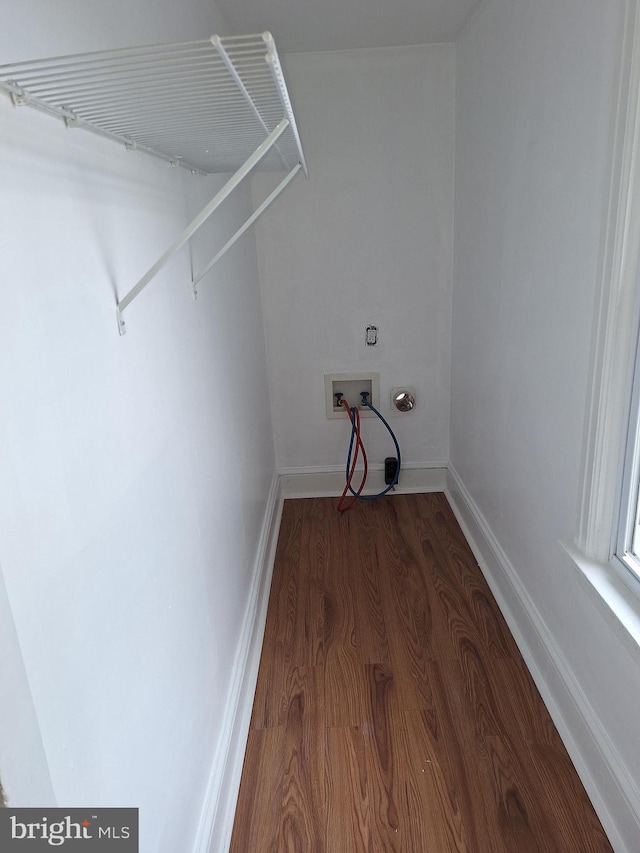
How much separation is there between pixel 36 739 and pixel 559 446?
1.35 metres

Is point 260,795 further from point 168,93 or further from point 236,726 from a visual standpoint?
point 168,93

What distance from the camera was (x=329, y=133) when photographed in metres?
2.47

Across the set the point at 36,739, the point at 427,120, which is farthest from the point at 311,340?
the point at 36,739

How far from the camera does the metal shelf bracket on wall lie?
1.87ft

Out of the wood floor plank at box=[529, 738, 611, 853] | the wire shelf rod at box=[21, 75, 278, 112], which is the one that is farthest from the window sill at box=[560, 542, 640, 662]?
the wire shelf rod at box=[21, 75, 278, 112]

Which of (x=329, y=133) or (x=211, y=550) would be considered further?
(x=329, y=133)

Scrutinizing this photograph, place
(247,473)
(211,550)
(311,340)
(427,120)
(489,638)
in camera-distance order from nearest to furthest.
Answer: (211,550) → (489,638) → (247,473) → (427,120) → (311,340)

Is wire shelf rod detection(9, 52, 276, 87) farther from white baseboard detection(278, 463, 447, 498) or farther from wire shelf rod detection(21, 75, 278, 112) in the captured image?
white baseboard detection(278, 463, 447, 498)

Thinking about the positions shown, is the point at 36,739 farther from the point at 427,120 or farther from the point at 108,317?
the point at 427,120

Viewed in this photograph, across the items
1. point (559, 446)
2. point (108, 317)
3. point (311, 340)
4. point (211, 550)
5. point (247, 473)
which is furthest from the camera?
point (311, 340)

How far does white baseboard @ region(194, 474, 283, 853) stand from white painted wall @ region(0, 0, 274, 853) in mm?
51

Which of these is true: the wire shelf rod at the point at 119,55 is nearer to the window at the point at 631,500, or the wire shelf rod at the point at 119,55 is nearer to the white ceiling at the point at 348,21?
the window at the point at 631,500

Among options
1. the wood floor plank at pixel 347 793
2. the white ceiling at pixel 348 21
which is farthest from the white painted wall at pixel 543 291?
the wood floor plank at pixel 347 793

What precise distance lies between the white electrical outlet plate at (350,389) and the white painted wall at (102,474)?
1369 mm
